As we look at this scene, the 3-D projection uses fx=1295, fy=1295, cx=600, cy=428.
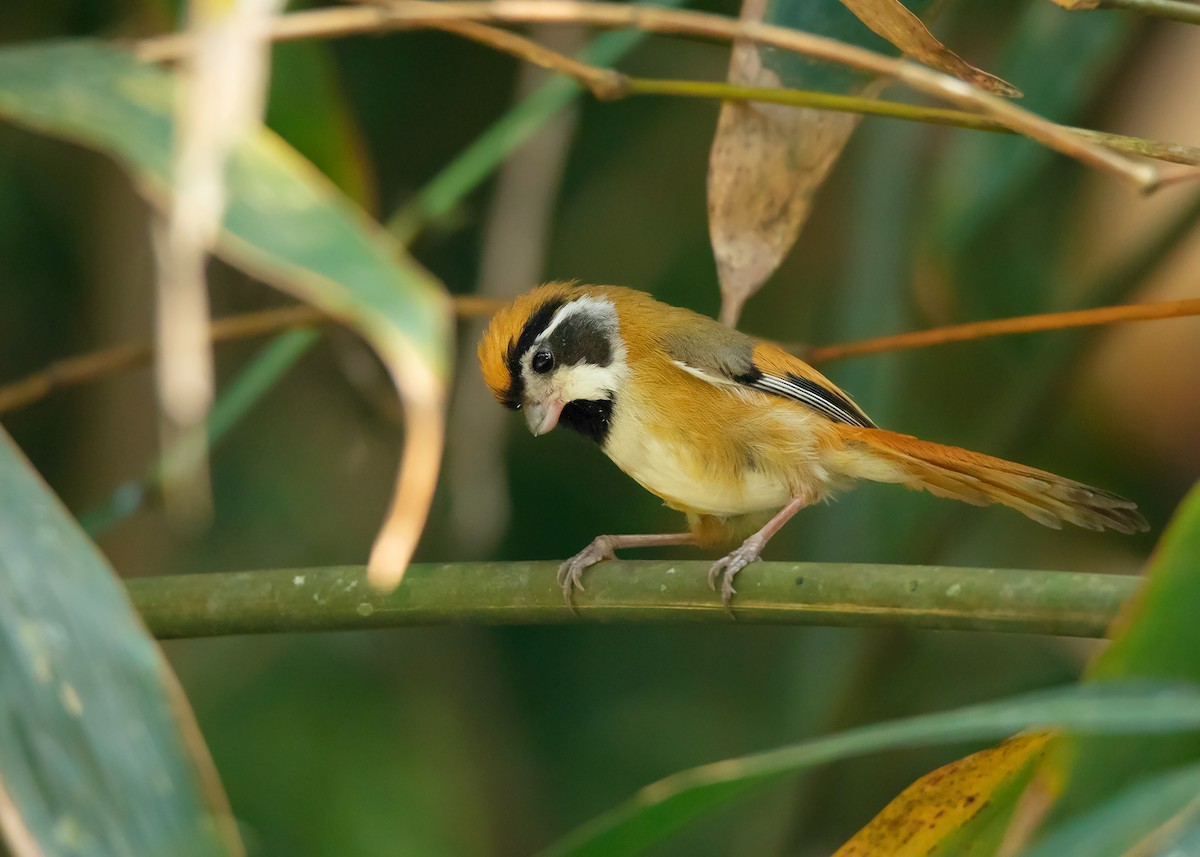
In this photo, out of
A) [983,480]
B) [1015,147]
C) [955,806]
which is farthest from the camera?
[1015,147]

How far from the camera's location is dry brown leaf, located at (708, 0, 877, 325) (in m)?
1.84

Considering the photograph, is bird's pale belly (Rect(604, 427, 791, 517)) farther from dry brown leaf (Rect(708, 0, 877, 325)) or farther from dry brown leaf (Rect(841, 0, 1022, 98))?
dry brown leaf (Rect(841, 0, 1022, 98))

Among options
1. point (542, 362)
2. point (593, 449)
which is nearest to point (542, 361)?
point (542, 362)

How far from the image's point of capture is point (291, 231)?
2.57ft

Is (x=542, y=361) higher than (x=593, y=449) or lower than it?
lower

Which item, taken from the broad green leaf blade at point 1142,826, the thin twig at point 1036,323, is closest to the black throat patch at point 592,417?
the thin twig at point 1036,323

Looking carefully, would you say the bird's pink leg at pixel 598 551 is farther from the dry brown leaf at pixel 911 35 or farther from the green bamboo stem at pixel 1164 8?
the green bamboo stem at pixel 1164 8

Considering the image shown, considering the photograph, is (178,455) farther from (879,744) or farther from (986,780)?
(986,780)

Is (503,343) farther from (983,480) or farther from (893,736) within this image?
(893,736)

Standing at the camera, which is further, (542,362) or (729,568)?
(542,362)

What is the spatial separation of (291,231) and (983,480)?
1346 millimetres

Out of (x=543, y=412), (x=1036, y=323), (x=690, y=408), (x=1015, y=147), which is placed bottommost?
(x=1036, y=323)

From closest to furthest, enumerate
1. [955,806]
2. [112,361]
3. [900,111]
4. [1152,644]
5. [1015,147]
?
1. [1152,644]
2. [955,806]
3. [900,111]
4. [112,361]
5. [1015,147]

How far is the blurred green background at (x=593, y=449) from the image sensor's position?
9.29 feet
